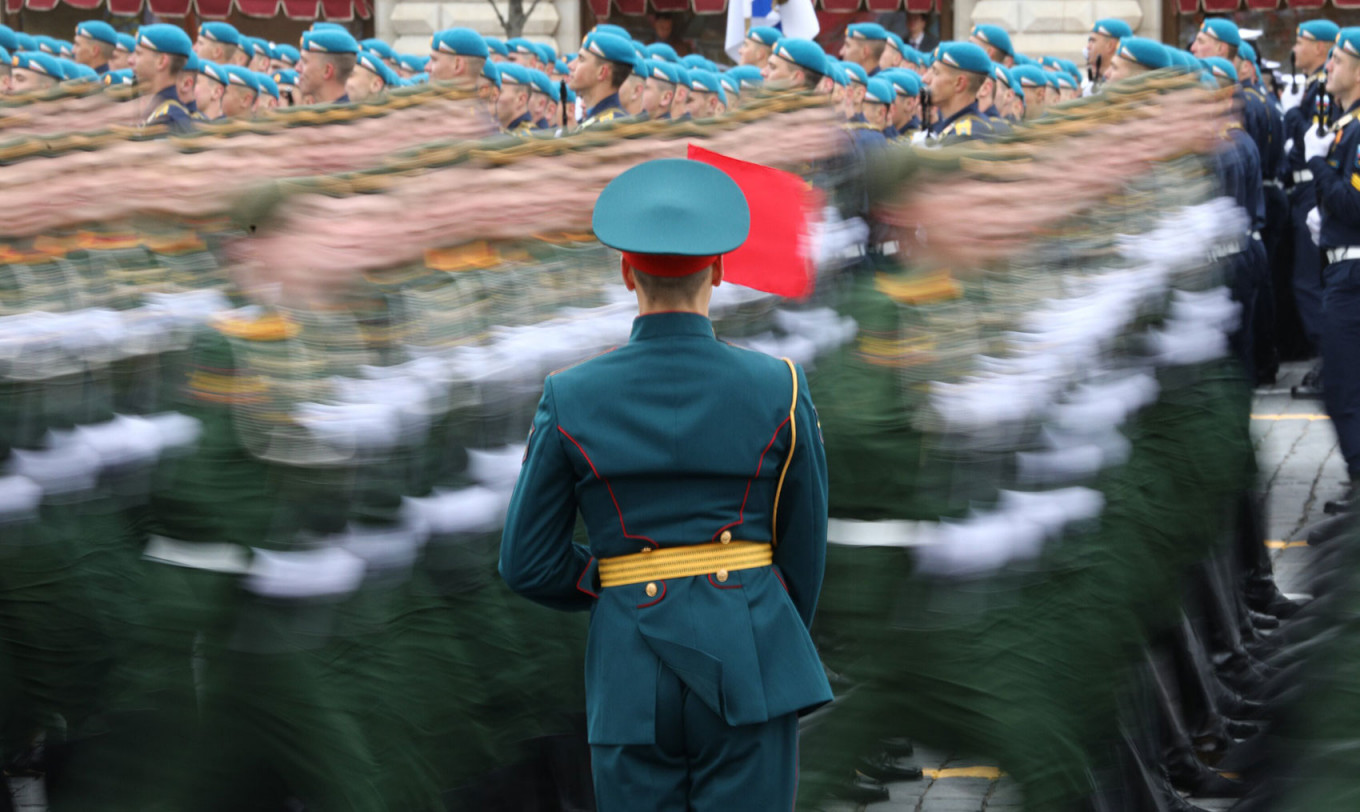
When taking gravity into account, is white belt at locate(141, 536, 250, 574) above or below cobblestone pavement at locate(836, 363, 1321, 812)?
above

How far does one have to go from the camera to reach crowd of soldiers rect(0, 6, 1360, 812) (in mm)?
3037

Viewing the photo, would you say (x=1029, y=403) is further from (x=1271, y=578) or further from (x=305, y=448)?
(x=1271, y=578)

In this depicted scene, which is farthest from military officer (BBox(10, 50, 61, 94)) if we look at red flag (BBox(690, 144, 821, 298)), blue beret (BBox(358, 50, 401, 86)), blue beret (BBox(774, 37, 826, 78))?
red flag (BBox(690, 144, 821, 298))

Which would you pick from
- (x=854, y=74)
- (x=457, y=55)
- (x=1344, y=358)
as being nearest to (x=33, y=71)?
(x=457, y=55)

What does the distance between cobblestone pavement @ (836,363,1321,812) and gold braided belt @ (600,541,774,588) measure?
38.4 inches

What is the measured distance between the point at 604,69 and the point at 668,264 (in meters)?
5.37

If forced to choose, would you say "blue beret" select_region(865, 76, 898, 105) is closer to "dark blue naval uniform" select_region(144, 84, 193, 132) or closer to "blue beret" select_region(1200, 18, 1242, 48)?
"blue beret" select_region(1200, 18, 1242, 48)

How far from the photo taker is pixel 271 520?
299 centimetres

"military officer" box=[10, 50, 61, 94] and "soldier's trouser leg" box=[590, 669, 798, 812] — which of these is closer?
"soldier's trouser leg" box=[590, 669, 798, 812]

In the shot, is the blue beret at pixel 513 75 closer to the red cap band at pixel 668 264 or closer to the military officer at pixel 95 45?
the military officer at pixel 95 45

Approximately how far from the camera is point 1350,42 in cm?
686

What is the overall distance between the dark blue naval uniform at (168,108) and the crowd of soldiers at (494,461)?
9.59 feet

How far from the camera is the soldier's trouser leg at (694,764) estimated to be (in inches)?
95.7

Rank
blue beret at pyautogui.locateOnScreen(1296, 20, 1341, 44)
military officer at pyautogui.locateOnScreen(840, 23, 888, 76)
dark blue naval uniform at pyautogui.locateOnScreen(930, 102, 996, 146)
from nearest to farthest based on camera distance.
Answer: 1. dark blue naval uniform at pyautogui.locateOnScreen(930, 102, 996, 146)
2. blue beret at pyautogui.locateOnScreen(1296, 20, 1341, 44)
3. military officer at pyautogui.locateOnScreen(840, 23, 888, 76)
